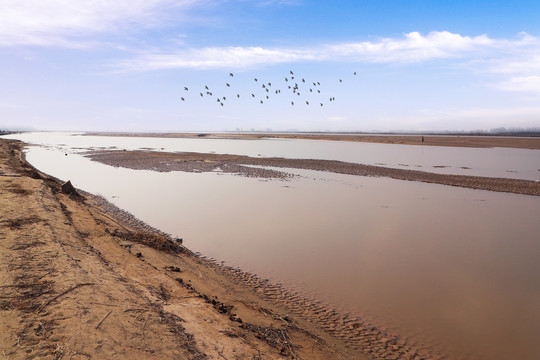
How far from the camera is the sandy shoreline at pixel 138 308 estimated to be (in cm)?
455

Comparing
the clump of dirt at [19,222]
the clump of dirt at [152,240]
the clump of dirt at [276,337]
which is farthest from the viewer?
the clump of dirt at [152,240]

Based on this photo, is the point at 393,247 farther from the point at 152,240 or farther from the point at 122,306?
the point at 122,306

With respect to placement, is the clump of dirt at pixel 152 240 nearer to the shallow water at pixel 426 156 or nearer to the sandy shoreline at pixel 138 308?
the sandy shoreline at pixel 138 308

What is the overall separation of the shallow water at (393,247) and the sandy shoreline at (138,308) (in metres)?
1.14

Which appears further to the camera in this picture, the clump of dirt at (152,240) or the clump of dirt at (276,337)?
the clump of dirt at (152,240)

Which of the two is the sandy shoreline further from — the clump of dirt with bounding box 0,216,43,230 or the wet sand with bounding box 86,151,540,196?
the wet sand with bounding box 86,151,540,196

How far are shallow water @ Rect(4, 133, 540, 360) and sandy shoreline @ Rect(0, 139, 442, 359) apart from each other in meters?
1.14

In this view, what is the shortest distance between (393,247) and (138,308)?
9944mm

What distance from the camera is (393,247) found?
12.3 m

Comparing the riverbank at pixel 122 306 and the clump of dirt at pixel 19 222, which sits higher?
the clump of dirt at pixel 19 222

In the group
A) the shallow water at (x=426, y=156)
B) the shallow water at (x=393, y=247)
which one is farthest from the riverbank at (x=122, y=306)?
the shallow water at (x=426, y=156)

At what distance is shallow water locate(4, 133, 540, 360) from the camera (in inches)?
→ 298

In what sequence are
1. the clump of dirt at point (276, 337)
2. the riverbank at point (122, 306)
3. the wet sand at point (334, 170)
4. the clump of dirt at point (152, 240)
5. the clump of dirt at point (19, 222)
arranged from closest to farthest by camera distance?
the riverbank at point (122, 306)
the clump of dirt at point (276, 337)
the clump of dirt at point (19, 222)
the clump of dirt at point (152, 240)
the wet sand at point (334, 170)

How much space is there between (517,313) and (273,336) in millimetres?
6590
